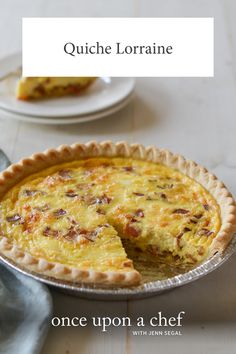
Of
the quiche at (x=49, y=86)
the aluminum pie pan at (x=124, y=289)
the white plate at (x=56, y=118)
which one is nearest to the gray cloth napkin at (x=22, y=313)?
the aluminum pie pan at (x=124, y=289)

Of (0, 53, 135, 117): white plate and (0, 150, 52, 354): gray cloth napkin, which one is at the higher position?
(0, 53, 135, 117): white plate

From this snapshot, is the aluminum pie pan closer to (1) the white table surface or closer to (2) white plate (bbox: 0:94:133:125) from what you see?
(1) the white table surface

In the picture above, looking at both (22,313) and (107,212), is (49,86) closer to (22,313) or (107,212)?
(107,212)

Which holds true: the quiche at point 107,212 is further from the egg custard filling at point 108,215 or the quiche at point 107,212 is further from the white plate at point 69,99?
the white plate at point 69,99

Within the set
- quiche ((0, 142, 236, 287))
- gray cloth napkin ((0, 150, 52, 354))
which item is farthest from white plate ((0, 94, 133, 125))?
gray cloth napkin ((0, 150, 52, 354))

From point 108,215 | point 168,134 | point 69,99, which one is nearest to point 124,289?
point 108,215

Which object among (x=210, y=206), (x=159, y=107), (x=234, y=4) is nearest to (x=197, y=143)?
(x=159, y=107)
